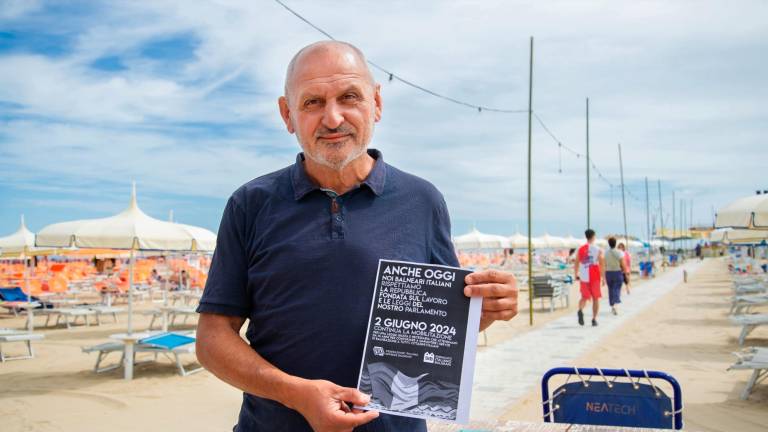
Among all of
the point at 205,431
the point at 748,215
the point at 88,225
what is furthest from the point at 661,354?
the point at 88,225

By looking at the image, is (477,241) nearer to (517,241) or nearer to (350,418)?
(517,241)

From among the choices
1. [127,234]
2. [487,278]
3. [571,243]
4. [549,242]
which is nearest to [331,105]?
[487,278]

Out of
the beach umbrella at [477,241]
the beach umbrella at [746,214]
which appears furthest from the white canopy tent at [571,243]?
the beach umbrella at [746,214]

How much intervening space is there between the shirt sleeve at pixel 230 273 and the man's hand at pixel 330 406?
316 millimetres

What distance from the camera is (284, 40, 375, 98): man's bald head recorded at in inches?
57.9

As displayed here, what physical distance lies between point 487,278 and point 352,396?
404 mm

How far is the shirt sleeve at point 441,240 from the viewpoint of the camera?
158cm

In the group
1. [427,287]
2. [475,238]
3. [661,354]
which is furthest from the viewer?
[475,238]

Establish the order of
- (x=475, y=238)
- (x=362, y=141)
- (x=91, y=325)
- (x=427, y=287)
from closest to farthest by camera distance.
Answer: (x=427, y=287), (x=362, y=141), (x=91, y=325), (x=475, y=238)

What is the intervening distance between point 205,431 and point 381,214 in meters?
4.96

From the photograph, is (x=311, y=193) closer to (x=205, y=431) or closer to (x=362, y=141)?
(x=362, y=141)

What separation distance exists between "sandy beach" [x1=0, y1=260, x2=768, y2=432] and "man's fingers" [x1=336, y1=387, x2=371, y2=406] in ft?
15.1

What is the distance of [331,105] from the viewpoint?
144 cm

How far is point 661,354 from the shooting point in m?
9.05
